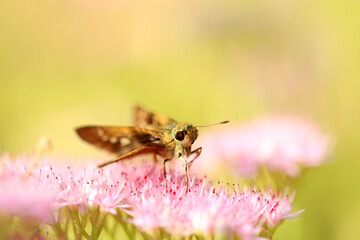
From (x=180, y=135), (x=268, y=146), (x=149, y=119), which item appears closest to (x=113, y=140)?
(x=180, y=135)

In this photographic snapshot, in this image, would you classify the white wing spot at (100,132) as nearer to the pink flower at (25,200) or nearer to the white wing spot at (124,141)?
the white wing spot at (124,141)

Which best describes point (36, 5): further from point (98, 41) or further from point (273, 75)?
point (273, 75)

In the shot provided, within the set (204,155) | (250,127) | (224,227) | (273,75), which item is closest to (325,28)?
(273,75)

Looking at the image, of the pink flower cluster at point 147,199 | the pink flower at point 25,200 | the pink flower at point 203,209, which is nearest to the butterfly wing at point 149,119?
the pink flower cluster at point 147,199

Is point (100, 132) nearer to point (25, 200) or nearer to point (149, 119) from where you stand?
point (149, 119)

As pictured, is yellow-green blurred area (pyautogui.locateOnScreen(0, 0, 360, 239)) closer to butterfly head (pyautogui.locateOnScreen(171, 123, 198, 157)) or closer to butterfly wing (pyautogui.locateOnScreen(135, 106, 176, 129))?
butterfly wing (pyautogui.locateOnScreen(135, 106, 176, 129))

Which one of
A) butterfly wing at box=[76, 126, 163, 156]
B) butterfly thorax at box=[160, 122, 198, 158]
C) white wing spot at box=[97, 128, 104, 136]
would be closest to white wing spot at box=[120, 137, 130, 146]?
butterfly wing at box=[76, 126, 163, 156]

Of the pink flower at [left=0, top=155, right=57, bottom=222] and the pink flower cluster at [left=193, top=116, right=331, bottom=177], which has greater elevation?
the pink flower at [left=0, top=155, right=57, bottom=222]
